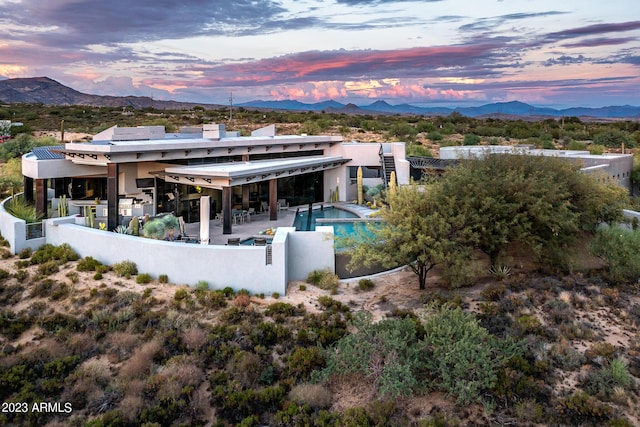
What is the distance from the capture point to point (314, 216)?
87.0 ft

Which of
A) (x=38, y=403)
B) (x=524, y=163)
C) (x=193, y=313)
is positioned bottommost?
(x=38, y=403)

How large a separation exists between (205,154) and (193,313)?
11.1 meters

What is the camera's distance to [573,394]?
11500 mm

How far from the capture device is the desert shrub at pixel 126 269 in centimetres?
1719

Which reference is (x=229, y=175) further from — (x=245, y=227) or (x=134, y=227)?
(x=134, y=227)

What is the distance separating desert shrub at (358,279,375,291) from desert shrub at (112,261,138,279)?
8161 millimetres

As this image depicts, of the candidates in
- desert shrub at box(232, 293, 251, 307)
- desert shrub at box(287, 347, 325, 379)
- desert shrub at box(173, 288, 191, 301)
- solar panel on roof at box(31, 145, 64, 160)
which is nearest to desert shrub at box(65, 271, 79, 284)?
desert shrub at box(173, 288, 191, 301)

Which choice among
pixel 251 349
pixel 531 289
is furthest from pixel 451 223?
pixel 251 349

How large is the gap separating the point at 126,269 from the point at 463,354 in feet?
39.0

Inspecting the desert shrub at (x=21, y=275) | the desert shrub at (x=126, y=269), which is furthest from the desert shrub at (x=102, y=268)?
the desert shrub at (x=21, y=275)

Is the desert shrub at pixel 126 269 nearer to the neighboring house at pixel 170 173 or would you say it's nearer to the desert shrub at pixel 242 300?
the neighboring house at pixel 170 173

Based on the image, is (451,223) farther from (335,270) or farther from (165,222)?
(165,222)

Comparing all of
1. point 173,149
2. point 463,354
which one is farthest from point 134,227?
point 463,354

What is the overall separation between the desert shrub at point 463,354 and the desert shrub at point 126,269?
34.7ft
